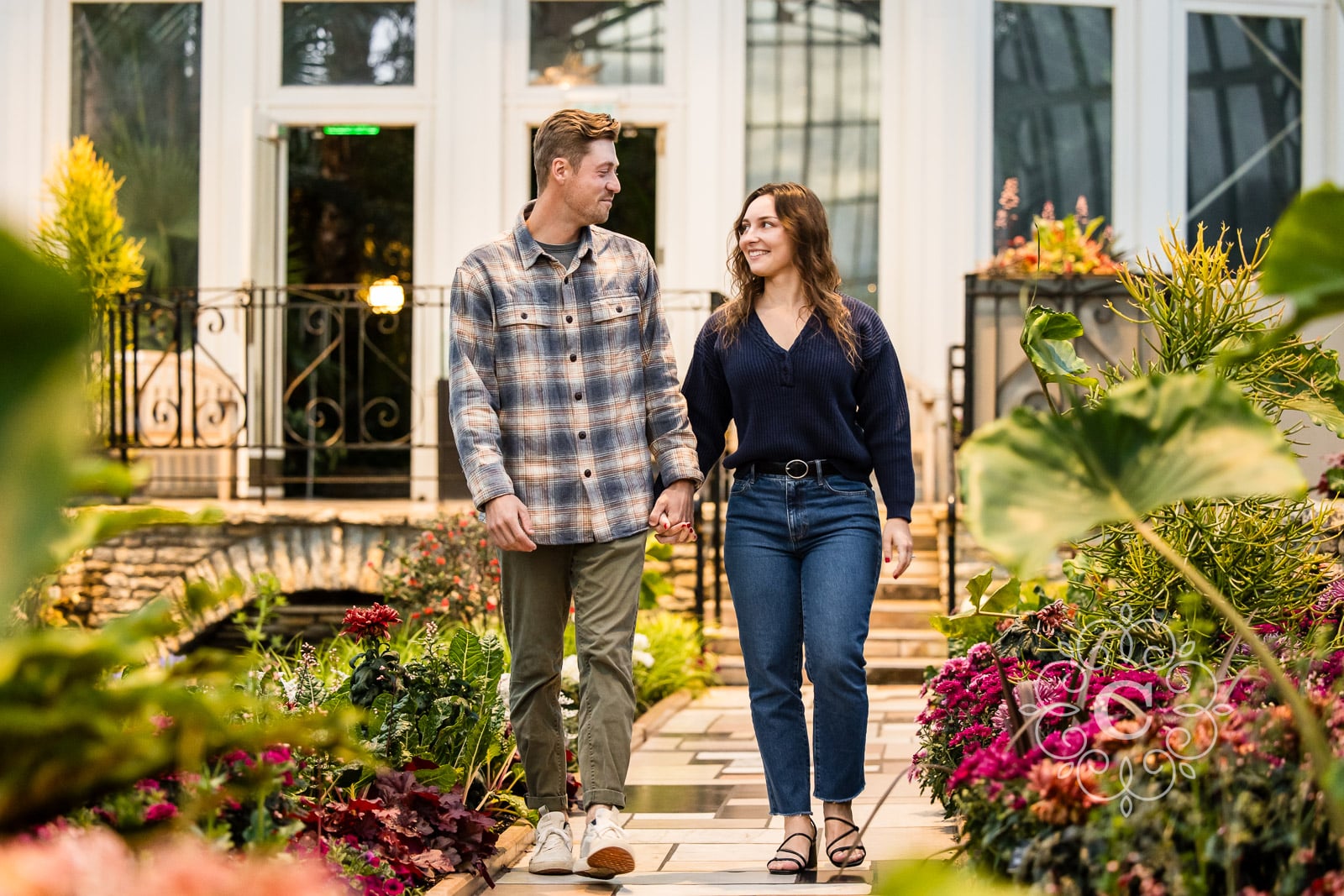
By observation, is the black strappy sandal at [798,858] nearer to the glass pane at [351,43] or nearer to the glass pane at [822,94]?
the glass pane at [822,94]

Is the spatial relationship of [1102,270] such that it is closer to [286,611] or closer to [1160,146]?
[1160,146]

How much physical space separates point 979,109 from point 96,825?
783cm

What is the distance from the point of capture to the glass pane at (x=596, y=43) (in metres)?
9.09

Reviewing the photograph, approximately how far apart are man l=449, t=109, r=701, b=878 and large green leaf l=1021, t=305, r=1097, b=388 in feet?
2.72

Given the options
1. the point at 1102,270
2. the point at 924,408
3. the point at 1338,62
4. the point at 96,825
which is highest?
the point at 1338,62

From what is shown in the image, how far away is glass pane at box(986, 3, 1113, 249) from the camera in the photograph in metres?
9.02

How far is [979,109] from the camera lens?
8891mm

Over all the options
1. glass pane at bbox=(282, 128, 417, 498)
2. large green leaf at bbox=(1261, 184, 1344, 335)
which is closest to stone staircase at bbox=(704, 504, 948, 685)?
glass pane at bbox=(282, 128, 417, 498)

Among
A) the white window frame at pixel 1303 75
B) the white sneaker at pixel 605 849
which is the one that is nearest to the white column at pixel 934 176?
the white window frame at pixel 1303 75

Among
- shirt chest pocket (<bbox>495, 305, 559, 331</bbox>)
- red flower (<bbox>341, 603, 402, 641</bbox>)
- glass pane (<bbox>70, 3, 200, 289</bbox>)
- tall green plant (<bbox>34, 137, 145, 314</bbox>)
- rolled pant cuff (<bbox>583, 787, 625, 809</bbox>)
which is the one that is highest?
glass pane (<bbox>70, 3, 200, 289</bbox>)

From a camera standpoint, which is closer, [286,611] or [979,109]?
[286,611]

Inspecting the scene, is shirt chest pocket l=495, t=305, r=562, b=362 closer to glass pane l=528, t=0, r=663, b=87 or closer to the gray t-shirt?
the gray t-shirt

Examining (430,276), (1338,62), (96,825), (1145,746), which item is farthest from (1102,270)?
(96,825)

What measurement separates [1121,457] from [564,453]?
5.44 ft
